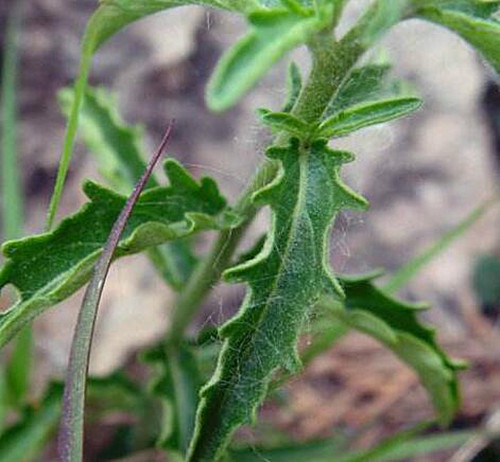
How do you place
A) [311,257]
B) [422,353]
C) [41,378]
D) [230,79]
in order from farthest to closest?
[41,378], [422,353], [311,257], [230,79]

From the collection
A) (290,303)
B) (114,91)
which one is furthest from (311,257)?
(114,91)

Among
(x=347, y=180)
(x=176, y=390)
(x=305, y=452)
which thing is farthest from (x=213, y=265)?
(x=347, y=180)

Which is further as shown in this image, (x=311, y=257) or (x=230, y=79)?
(x=311, y=257)

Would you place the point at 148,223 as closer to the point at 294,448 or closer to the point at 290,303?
the point at 290,303

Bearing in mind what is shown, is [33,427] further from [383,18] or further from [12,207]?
[383,18]

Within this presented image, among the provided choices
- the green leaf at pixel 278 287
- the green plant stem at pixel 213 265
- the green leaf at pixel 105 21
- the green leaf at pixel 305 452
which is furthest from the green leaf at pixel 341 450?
the green leaf at pixel 105 21

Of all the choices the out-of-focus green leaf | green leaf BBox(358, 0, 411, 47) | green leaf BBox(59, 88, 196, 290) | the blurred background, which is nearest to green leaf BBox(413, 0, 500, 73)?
green leaf BBox(358, 0, 411, 47)
